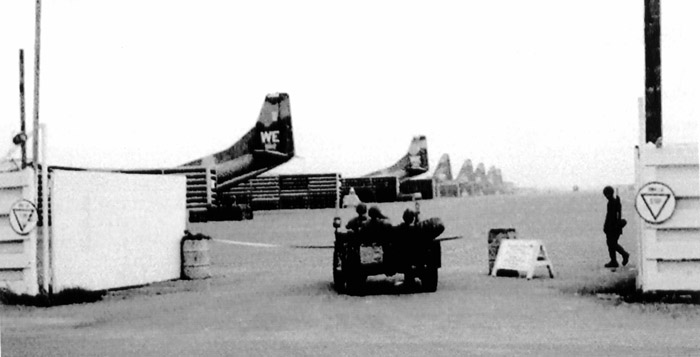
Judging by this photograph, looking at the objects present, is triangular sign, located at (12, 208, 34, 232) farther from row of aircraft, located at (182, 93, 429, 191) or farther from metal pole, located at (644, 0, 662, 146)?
row of aircraft, located at (182, 93, 429, 191)

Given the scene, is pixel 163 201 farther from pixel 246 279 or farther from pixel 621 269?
pixel 621 269

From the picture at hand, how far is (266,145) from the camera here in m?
53.8

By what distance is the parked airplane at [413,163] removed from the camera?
336 feet

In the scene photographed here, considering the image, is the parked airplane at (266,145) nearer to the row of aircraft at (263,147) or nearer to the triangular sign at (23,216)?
the row of aircraft at (263,147)

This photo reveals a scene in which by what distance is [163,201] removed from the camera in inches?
614

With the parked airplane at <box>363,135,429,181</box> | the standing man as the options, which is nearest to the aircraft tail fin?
the parked airplane at <box>363,135,429,181</box>

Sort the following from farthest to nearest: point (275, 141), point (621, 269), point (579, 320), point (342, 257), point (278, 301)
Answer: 1. point (275, 141)
2. point (621, 269)
3. point (342, 257)
4. point (278, 301)
5. point (579, 320)

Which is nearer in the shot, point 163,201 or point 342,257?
point 342,257

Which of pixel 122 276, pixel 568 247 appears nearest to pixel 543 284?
pixel 122 276

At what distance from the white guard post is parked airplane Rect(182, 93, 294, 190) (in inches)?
1546

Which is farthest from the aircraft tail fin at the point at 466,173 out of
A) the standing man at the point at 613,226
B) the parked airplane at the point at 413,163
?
the standing man at the point at 613,226

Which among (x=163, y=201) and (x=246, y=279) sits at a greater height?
(x=163, y=201)

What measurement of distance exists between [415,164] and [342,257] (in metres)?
91.7

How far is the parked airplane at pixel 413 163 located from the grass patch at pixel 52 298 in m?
89.1
